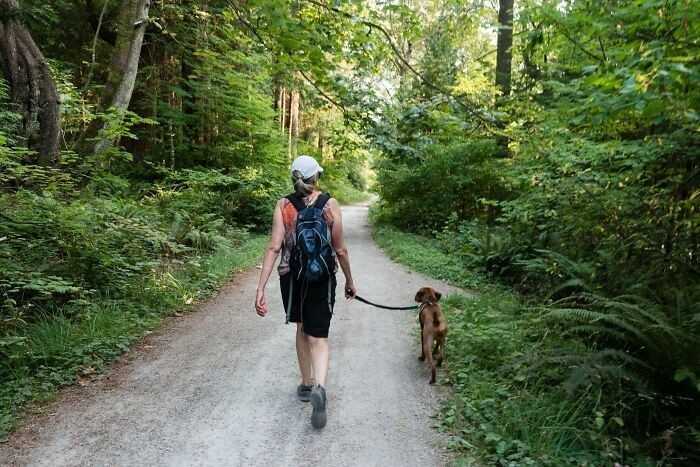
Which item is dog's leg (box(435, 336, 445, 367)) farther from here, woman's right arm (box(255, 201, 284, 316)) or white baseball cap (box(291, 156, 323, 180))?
white baseball cap (box(291, 156, 323, 180))

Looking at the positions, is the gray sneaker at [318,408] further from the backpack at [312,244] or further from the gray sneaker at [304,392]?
the backpack at [312,244]

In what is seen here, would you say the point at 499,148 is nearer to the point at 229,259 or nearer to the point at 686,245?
the point at 229,259

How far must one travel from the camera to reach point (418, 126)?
712 centimetres

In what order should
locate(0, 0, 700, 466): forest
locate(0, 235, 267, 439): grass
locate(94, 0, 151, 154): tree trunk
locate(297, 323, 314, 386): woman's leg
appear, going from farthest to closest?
locate(94, 0, 151, 154): tree trunk, locate(0, 235, 267, 439): grass, locate(297, 323, 314, 386): woman's leg, locate(0, 0, 700, 466): forest

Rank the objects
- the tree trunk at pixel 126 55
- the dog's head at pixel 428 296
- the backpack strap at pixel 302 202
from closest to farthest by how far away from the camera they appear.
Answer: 1. the backpack strap at pixel 302 202
2. the dog's head at pixel 428 296
3. the tree trunk at pixel 126 55

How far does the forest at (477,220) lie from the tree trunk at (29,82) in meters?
0.03

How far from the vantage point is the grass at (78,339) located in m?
4.43

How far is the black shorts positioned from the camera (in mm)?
4051

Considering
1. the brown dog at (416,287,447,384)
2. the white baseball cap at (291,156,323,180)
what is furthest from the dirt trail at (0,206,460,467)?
the white baseball cap at (291,156,323,180)

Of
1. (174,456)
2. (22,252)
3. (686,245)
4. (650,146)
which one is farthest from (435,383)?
(22,252)

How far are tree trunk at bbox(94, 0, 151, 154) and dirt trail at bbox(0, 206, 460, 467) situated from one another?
238 inches

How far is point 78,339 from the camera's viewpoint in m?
5.39

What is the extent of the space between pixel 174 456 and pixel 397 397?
2.07 metres

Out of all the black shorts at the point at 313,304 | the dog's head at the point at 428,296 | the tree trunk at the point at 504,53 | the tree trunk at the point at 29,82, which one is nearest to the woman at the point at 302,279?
the black shorts at the point at 313,304
